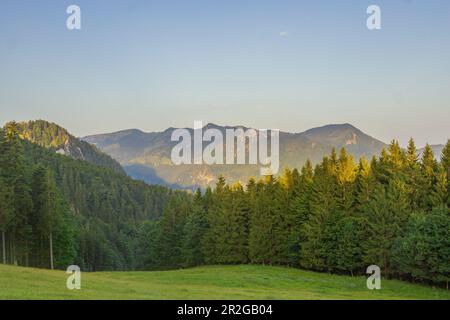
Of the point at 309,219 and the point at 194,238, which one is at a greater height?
the point at 309,219

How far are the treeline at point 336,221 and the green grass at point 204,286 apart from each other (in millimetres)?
3572

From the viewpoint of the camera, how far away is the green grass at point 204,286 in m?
28.4

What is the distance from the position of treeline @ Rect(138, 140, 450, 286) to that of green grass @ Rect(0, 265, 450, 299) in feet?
11.7

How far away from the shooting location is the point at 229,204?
75.6 meters

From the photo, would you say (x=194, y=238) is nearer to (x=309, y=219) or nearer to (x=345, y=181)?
(x=309, y=219)

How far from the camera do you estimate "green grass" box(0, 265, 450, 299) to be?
2844 cm

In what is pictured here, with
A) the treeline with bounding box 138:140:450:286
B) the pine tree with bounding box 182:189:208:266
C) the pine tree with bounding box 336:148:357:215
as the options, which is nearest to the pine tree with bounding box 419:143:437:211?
the treeline with bounding box 138:140:450:286

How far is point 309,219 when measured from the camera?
6619 centimetres

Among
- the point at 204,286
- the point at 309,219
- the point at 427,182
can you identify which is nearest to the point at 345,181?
the point at 309,219

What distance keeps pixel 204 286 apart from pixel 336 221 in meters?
29.0

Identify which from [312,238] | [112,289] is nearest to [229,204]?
[312,238]

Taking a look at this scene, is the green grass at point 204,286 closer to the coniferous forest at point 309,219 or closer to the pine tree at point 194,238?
the coniferous forest at point 309,219

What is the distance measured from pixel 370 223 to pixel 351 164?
12058 millimetres

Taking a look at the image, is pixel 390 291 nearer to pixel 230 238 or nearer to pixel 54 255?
pixel 230 238
